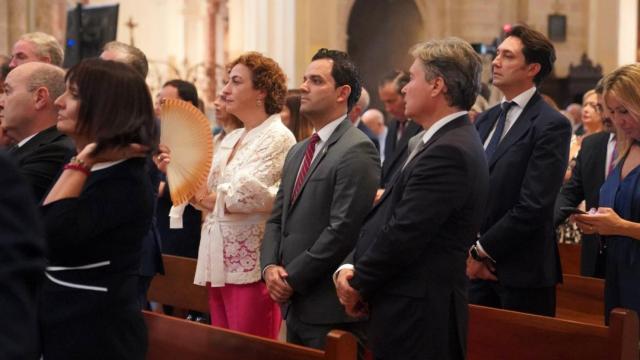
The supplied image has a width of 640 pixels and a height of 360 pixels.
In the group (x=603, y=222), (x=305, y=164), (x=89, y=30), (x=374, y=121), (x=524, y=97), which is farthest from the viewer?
(x=374, y=121)

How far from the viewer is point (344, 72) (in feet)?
12.3

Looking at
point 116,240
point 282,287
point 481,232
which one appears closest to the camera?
point 116,240

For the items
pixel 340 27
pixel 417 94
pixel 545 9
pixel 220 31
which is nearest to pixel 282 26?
pixel 340 27

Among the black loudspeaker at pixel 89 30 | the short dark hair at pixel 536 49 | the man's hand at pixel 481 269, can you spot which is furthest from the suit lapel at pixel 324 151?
the black loudspeaker at pixel 89 30

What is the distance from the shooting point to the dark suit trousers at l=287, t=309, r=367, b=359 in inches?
137

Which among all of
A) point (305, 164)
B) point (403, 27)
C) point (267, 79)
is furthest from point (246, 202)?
point (403, 27)

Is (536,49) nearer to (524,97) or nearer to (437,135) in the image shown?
(524,97)

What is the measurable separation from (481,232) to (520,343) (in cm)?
80

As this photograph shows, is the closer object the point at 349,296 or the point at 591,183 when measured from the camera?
the point at 349,296

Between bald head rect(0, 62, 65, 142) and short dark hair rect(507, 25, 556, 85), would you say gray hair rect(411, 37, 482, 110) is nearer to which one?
short dark hair rect(507, 25, 556, 85)

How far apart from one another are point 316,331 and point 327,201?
504 millimetres

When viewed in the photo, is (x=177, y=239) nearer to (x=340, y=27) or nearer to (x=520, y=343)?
(x=520, y=343)

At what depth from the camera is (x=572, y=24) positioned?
→ 1722 cm

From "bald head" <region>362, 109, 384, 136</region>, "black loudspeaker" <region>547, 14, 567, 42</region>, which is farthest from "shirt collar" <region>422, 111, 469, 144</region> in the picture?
"black loudspeaker" <region>547, 14, 567, 42</region>
